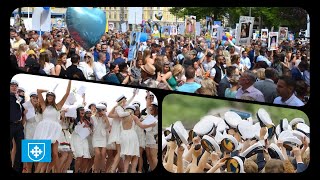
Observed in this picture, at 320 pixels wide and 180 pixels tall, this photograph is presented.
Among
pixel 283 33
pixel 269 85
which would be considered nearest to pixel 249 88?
pixel 269 85

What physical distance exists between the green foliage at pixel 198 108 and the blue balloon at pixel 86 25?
86 centimetres

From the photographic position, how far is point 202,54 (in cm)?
649

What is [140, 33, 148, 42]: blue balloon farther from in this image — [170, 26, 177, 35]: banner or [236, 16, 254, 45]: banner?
[236, 16, 254, 45]: banner

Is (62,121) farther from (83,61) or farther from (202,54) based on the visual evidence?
(202,54)

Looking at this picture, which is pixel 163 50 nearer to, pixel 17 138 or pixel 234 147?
pixel 234 147

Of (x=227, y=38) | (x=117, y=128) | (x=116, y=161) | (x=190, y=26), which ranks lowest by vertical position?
(x=116, y=161)

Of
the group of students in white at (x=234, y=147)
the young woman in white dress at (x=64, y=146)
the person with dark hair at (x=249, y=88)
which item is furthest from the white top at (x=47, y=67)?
the person with dark hair at (x=249, y=88)

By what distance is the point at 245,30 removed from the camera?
20.9 ft

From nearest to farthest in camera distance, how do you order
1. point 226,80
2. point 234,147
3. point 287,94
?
point 287,94
point 226,80
point 234,147

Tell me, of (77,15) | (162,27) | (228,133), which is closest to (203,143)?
(228,133)

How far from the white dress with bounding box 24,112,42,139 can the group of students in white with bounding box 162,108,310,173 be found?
1.17 meters

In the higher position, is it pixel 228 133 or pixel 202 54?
pixel 202 54

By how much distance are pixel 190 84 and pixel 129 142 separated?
0.78 meters

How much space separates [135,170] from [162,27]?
4.40ft
